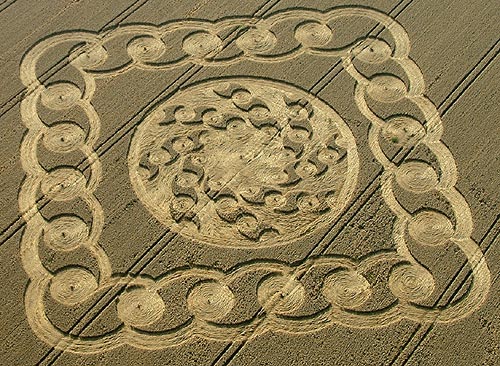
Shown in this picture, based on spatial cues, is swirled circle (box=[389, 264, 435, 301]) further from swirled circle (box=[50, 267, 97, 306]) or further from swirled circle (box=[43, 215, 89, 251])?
swirled circle (box=[43, 215, 89, 251])

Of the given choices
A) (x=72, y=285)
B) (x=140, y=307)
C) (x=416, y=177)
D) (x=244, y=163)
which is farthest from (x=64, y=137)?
(x=416, y=177)

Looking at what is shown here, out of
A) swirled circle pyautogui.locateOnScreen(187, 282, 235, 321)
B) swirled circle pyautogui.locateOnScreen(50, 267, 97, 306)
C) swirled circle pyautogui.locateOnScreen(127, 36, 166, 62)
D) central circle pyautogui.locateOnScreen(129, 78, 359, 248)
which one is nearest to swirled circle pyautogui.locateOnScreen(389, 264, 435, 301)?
central circle pyautogui.locateOnScreen(129, 78, 359, 248)

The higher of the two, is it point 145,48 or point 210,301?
point 145,48

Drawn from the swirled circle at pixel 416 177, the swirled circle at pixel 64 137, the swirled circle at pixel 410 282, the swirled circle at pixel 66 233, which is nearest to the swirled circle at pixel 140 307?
the swirled circle at pixel 66 233

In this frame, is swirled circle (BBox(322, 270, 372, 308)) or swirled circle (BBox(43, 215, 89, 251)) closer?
swirled circle (BBox(322, 270, 372, 308))

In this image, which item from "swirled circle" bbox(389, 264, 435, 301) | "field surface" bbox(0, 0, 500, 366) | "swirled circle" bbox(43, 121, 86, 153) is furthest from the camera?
"swirled circle" bbox(43, 121, 86, 153)

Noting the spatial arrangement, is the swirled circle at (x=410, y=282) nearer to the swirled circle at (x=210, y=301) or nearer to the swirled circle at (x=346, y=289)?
the swirled circle at (x=346, y=289)

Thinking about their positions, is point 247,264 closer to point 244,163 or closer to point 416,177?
point 244,163
